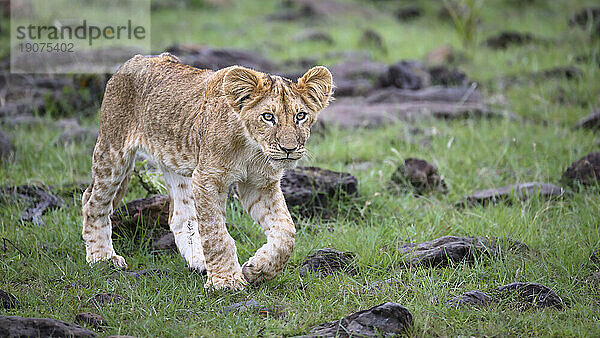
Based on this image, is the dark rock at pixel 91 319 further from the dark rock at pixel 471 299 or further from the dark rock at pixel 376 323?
the dark rock at pixel 471 299

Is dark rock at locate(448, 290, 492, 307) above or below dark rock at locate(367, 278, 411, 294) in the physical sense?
above

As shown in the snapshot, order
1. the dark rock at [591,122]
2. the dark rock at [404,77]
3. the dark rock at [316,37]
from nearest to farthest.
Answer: the dark rock at [591,122] → the dark rock at [404,77] → the dark rock at [316,37]

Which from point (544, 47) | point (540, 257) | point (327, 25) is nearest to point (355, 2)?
point (327, 25)

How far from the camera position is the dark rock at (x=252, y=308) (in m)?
4.95

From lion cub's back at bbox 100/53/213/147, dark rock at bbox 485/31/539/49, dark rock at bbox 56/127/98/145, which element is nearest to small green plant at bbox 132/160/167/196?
lion cub's back at bbox 100/53/213/147

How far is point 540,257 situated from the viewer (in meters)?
5.98

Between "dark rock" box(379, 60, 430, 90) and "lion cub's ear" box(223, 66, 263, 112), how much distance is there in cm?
715

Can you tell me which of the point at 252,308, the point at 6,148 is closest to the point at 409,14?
the point at 6,148

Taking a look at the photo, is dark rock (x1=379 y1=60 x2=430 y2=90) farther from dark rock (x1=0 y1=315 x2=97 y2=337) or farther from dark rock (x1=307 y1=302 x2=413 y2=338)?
dark rock (x1=0 y1=315 x2=97 y2=337)

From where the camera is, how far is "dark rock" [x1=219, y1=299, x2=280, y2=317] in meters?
4.95

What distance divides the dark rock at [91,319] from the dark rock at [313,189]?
2.60 metres

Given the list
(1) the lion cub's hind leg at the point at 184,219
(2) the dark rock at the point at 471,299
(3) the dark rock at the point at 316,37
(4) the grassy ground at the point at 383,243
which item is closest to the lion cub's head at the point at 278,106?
(4) the grassy ground at the point at 383,243

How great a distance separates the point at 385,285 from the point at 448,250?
75 cm

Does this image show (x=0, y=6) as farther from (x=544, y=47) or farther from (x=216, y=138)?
(x=216, y=138)
